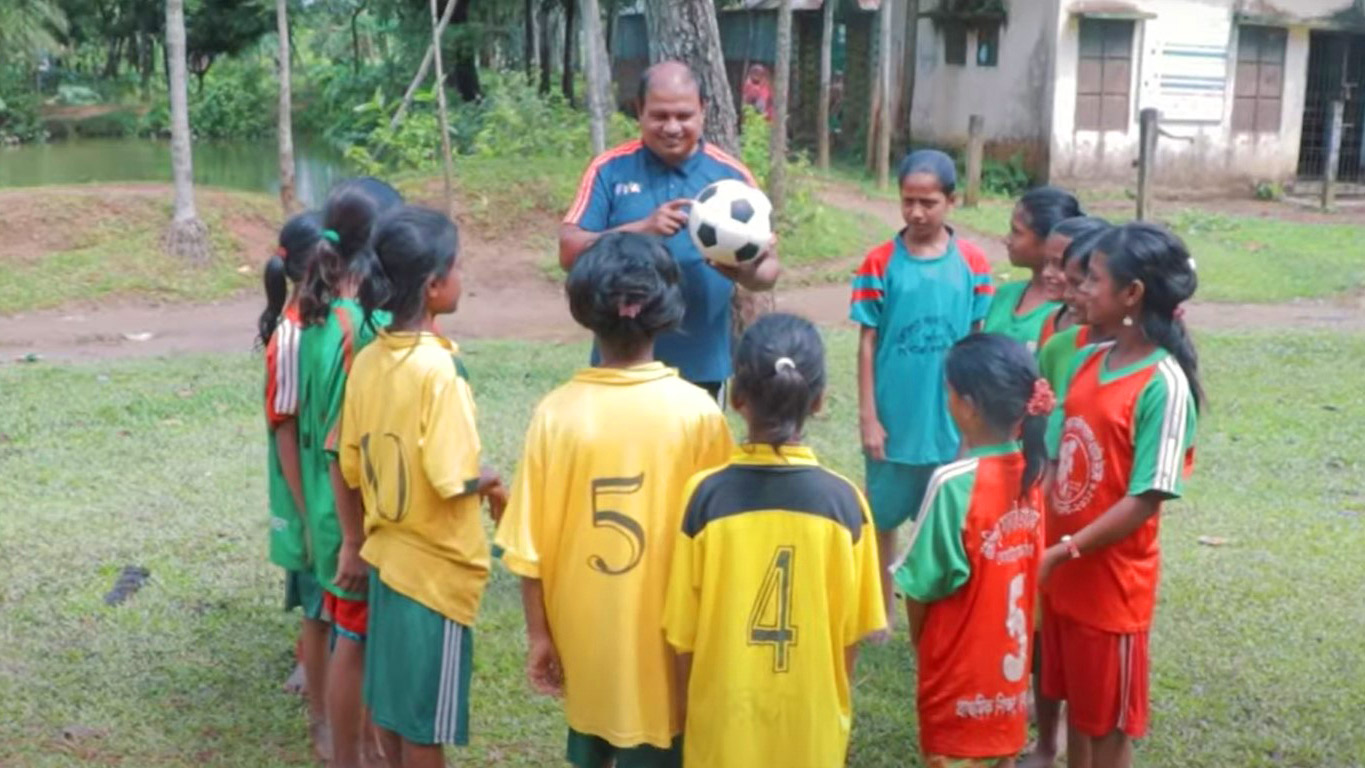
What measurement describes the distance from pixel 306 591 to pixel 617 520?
1.31 m

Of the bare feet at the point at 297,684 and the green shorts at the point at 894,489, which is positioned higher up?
the green shorts at the point at 894,489

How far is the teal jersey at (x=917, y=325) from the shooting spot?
168 inches

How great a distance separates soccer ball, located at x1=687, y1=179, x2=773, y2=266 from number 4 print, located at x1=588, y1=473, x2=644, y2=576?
3.33ft

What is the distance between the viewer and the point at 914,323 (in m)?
4.27

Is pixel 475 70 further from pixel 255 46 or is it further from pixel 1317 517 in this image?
pixel 1317 517

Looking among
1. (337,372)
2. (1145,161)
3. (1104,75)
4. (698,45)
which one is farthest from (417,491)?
(1104,75)

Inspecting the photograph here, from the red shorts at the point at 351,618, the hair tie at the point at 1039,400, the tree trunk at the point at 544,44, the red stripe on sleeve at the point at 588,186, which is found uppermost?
the tree trunk at the point at 544,44

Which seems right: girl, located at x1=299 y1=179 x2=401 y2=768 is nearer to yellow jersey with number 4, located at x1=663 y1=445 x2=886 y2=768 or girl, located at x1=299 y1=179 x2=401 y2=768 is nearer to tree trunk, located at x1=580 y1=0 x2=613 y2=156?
yellow jersey with number 4, located at x1=663 y1=445 x2=886 y2=768

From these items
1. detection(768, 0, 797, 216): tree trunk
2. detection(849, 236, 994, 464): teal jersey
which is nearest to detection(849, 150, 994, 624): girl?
detection(849, 236, 994, 464): teal jersey

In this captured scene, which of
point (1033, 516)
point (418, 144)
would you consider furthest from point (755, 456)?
point (418, 144)

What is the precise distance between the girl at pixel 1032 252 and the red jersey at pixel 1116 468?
665 millimetres

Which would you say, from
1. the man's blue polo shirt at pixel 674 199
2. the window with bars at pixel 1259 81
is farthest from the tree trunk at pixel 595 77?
the window with bars at pixel 1259 81

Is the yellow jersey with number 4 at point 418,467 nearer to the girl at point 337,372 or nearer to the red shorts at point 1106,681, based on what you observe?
the girl at point 337,372

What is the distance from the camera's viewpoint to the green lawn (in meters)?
3.98
